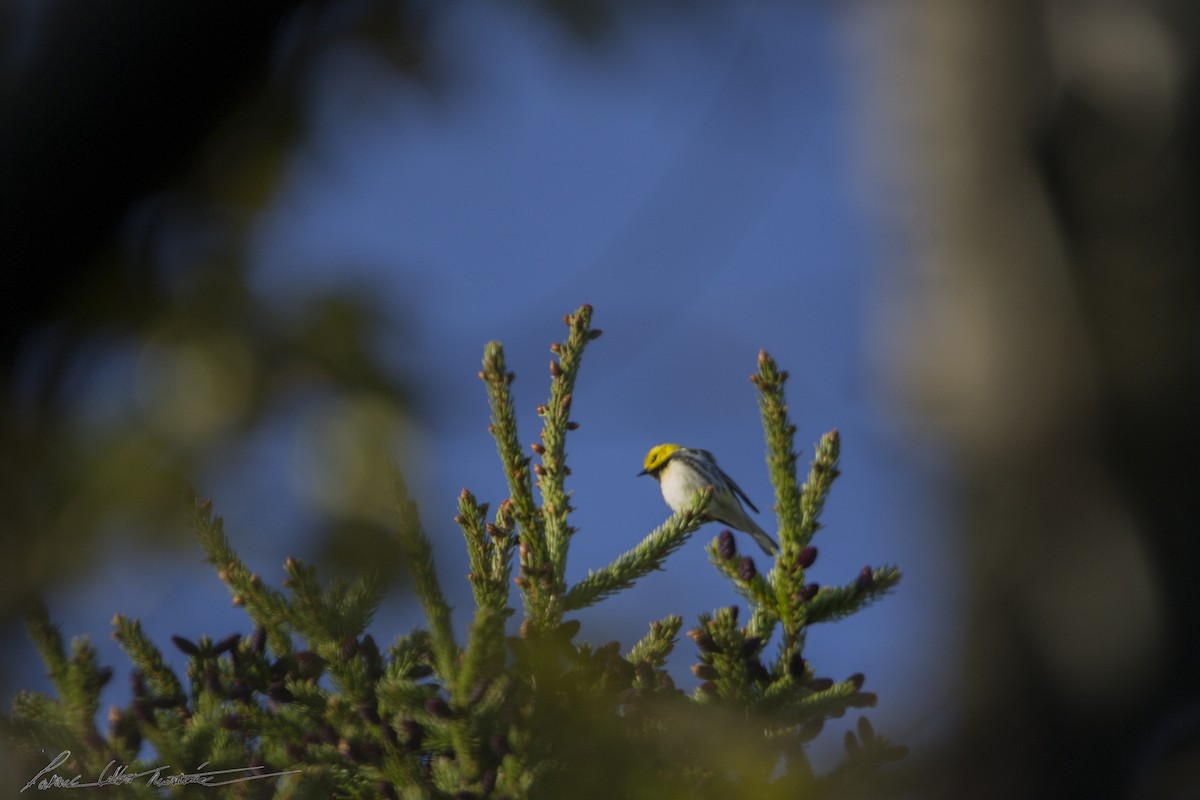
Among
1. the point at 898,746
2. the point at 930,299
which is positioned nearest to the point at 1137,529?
the point at 930,299

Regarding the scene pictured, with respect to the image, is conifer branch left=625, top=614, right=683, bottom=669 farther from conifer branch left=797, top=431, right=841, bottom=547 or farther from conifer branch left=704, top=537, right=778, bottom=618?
conifer branch left=797, top=431, right=841, bottom=547

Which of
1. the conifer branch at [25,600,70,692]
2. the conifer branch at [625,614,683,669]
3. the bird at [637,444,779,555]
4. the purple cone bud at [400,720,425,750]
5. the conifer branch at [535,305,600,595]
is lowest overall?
the purple cone bud at [400,720,425,750]

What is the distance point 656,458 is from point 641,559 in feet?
11.7

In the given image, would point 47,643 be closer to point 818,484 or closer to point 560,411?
point 560,411

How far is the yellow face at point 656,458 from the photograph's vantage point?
5.51 meters

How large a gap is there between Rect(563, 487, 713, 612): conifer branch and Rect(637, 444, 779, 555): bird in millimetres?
2647

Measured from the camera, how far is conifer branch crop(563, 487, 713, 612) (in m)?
1.88

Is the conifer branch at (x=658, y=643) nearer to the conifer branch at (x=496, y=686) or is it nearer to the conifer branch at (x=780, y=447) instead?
the conifer branch at (x=496, y=686)

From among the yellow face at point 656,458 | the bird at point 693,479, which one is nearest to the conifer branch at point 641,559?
the bird at point 693,479

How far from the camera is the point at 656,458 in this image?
5.59 metres

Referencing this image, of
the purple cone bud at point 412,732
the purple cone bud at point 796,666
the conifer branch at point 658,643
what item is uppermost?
the conifer branch at point 658,643

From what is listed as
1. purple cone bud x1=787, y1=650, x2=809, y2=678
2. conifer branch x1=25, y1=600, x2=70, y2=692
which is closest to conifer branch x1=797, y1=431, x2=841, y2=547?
purple cone bud x1=787, y1=650, x2=809, y2=678

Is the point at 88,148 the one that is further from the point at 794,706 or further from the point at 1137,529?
the point at 794,706
